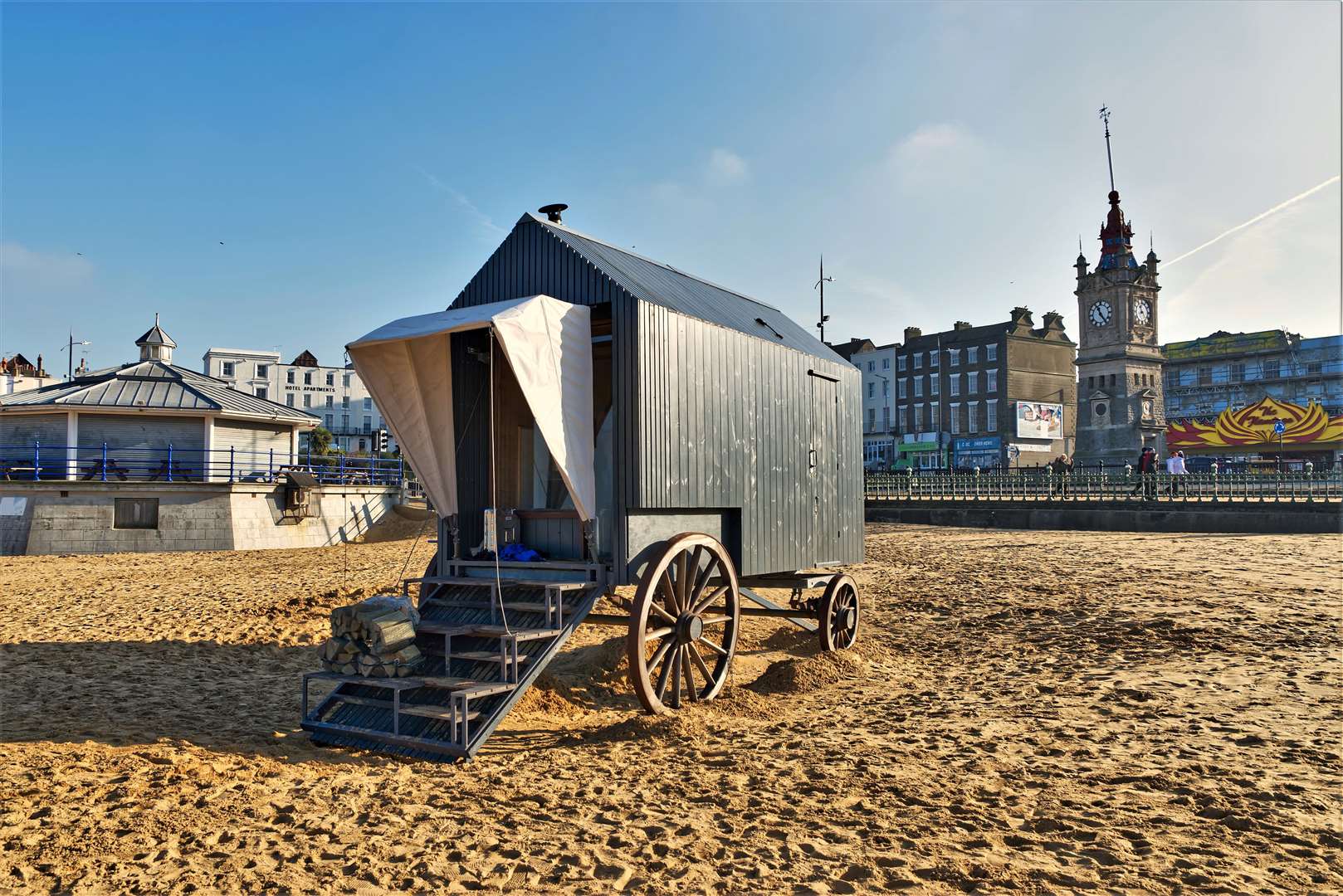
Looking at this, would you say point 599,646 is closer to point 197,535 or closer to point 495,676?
point 495,676

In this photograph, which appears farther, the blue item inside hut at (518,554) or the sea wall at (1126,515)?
the sea wall at (1126,515)

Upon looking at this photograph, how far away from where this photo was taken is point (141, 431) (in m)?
28.5

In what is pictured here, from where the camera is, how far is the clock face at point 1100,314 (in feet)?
231

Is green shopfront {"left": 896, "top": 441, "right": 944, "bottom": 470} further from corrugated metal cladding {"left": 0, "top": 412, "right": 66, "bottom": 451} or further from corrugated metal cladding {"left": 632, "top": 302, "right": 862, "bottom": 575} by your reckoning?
corrugated metal cladding {"left": 632, "top": 302, "right": 862, "bottom": 575}

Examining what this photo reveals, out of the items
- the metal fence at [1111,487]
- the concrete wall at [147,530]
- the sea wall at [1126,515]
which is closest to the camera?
the concrete wall at [147,530]

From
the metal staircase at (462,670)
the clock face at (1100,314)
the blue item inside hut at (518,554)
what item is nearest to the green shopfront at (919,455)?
the clock face at (1100,314)

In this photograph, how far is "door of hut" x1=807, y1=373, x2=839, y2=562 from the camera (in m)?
11.6

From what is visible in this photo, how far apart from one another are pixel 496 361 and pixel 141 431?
989 inches

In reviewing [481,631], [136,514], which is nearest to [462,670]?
[481,631]

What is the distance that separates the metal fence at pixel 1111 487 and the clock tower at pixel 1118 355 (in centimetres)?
3540

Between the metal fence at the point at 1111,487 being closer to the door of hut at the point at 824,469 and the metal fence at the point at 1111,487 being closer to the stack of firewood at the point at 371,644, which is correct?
the door of hut at the point at 824,469

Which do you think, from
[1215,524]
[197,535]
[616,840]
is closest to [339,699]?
[616,840]

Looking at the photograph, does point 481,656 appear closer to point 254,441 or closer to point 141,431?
point 141,431

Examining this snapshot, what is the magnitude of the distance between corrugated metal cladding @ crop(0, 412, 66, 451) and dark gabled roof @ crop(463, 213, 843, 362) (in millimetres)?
26264
